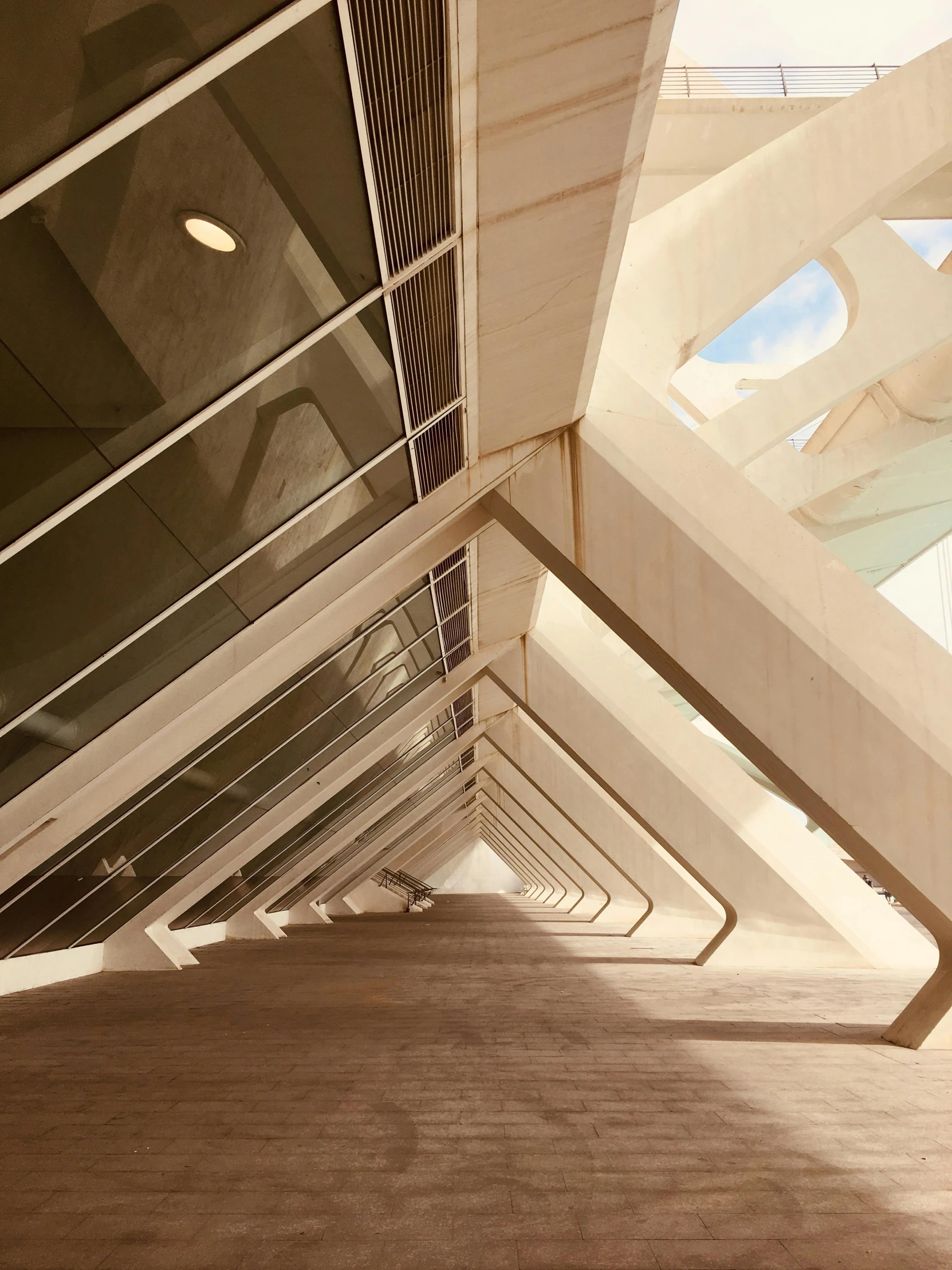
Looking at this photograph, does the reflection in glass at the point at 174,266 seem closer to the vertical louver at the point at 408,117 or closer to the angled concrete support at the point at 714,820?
the vertical louver at the point at 408,117

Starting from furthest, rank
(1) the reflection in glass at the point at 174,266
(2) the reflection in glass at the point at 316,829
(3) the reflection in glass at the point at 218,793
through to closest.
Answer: (2) the reflection in glass at the point at 316,829 → (3) the reflection in glass at the point at 218,793 → (1) the reflection in glass at the point at 174,266

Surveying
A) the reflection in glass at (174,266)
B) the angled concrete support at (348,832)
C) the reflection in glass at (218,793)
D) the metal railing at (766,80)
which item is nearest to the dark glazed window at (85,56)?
the reflection in glass at (174,266)

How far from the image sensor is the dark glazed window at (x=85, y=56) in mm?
2299

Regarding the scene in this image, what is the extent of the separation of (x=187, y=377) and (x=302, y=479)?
53.7 inches

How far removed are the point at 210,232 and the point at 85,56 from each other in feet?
3.22

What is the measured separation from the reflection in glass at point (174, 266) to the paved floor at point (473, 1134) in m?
2.60

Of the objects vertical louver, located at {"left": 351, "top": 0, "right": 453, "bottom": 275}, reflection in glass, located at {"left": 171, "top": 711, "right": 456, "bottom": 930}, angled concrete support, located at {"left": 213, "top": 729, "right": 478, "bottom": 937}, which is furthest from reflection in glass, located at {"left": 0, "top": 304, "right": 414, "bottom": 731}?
angled concrete support, located at {"left": 213, "top": 729, "right": 478, "bottom": 937}

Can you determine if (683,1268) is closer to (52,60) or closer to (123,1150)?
(123,1150)

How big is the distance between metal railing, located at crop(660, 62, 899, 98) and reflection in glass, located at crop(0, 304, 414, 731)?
7963 mm

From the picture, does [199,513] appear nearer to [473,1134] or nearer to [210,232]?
[210,232]

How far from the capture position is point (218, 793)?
32.4 feet

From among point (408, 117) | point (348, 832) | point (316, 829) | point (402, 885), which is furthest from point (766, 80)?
point (402, 885)

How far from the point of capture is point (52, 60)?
7.75 feet

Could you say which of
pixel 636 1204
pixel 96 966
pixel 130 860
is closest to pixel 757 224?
pixel 636 1204
